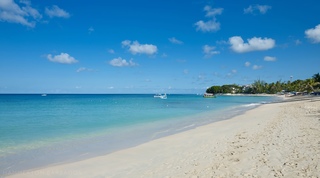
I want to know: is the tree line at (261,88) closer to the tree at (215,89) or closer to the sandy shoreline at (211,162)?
the tree at (215,89)

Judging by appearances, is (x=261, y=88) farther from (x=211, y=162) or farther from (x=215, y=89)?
(x=211, y=162)

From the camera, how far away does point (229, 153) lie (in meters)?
8.95

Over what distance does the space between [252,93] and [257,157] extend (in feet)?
556

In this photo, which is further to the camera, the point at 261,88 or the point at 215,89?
the point at 215,89

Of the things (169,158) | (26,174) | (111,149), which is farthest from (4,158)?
(169,158)

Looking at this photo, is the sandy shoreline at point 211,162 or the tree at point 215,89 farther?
the tree at point 215,89

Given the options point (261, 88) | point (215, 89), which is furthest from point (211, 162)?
point (215, 89)

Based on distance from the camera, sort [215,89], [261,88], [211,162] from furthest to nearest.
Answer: [215,89]
[261,88]
[211,162]

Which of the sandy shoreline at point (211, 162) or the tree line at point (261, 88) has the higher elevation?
the tree line at point (261, 88)

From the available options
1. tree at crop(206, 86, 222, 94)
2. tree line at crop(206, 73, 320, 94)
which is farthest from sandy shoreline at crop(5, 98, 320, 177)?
tree at crop(206, 86, 222, 94)

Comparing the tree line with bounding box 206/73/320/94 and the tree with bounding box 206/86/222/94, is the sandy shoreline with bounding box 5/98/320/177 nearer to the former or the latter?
the tree line with bounding box 206/73/320/94

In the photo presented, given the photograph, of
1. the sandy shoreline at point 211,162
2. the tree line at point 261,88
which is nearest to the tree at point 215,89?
the tree line at point 261,88

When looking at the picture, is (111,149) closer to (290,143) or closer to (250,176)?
(250,176)

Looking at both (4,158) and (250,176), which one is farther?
(4,158)
